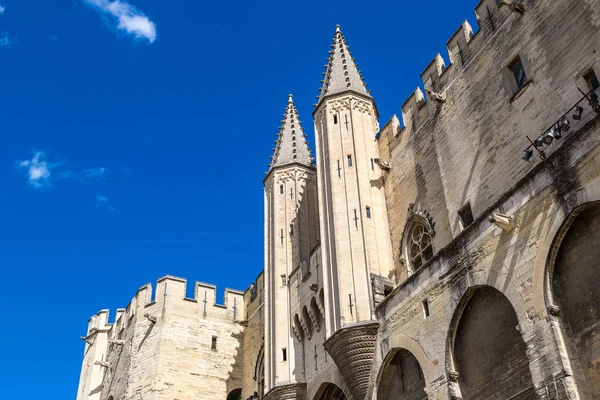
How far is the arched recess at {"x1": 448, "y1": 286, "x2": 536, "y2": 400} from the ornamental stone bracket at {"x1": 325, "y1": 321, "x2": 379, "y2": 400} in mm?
3014

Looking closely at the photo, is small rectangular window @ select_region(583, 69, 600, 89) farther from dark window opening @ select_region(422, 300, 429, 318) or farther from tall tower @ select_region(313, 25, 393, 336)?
tall tower @ select_region(313, 25, 393, 336)

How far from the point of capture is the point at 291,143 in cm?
2491

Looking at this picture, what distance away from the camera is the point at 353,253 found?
17.9 meters

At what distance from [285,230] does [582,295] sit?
41.4 feet

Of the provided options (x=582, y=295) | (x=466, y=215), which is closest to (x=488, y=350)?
(x=582, y=295)

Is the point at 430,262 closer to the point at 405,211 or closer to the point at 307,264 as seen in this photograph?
the point at 405,211

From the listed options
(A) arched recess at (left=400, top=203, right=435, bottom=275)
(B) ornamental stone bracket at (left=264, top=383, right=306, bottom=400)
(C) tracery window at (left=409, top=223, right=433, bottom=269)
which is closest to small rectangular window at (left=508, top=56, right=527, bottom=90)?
(A) arched recess at (left=400, top=203, right=435, bottom=275)

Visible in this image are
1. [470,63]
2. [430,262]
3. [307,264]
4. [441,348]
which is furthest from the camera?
[307,264]

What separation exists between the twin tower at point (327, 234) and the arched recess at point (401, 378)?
2.08ft

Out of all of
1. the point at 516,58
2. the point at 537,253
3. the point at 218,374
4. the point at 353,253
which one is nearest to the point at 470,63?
the point at 516,58

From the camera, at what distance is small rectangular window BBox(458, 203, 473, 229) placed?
51.8 feet

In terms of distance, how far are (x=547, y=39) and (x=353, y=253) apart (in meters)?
6.71

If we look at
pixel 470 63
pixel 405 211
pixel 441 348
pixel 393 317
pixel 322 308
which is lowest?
pixel 441 348

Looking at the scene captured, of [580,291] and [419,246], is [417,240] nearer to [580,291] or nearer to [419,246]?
[419,246]
